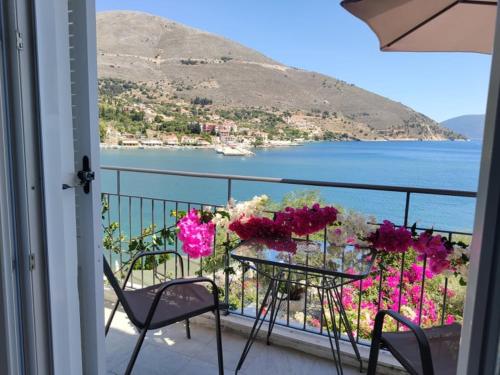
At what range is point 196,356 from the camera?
220 cm

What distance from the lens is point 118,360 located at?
2143mm

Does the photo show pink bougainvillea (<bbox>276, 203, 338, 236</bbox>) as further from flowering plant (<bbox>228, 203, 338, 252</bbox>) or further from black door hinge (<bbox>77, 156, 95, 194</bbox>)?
black door hinge (<bbox>77, 156, 95, 194</bbox>)

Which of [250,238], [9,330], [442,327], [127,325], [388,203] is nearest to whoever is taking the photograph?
[9,330]

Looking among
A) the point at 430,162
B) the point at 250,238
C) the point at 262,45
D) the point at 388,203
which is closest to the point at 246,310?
the point at 250,238

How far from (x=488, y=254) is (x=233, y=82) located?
16.8 metres

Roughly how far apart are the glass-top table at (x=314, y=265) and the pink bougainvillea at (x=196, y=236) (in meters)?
0.33

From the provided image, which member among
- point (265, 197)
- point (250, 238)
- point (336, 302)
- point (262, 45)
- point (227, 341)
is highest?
point (262, 45)

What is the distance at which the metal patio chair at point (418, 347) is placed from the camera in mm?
1285

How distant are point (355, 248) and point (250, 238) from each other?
621 millimetres

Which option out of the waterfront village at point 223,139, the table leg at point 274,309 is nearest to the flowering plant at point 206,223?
the table leg at point 274,309

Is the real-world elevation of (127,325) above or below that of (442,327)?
below

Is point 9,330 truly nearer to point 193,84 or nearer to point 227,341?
point 227,341

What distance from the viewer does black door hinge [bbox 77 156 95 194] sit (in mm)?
1279

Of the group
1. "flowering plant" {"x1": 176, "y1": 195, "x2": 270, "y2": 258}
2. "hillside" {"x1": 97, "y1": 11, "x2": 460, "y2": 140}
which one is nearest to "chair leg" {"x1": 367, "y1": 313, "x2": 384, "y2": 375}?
"flowering plant" {"x1": 176, "y1": 195, "x2": 270, "y2": 258}
